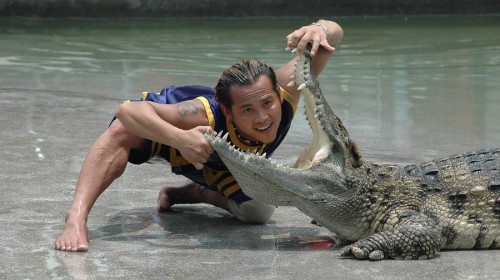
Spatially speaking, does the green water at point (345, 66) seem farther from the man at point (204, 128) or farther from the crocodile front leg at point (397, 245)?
the crocodile front leg at point (397, 245)

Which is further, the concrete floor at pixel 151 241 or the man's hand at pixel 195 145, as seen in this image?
the man's hand at pixel 195 145

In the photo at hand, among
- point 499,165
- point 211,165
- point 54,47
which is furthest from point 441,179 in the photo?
point 54,47

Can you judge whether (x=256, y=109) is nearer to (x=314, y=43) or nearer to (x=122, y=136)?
(x=314, y=43)

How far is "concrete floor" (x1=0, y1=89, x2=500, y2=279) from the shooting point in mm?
3873

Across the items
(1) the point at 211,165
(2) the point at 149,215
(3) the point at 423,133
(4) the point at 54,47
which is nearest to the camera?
(1) the point at 211,165

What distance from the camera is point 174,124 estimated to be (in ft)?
14.6

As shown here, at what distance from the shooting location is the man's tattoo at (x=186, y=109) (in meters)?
4.45

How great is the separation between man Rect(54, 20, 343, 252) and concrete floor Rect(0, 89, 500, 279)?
0.49ft

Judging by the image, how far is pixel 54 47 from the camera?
39.0 feet

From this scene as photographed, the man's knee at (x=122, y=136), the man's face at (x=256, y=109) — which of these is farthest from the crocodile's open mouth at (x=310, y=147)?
the man's knee at (x=122, y=136)

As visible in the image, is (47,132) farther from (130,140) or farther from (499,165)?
(499,165)

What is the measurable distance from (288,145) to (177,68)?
3.89 metres

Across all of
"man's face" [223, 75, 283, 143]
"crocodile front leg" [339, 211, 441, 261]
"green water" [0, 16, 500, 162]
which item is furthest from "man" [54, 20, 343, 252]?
"green water" [0, 16, 500, 162]

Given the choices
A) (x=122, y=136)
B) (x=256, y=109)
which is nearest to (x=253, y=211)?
(x=256, y=109)
